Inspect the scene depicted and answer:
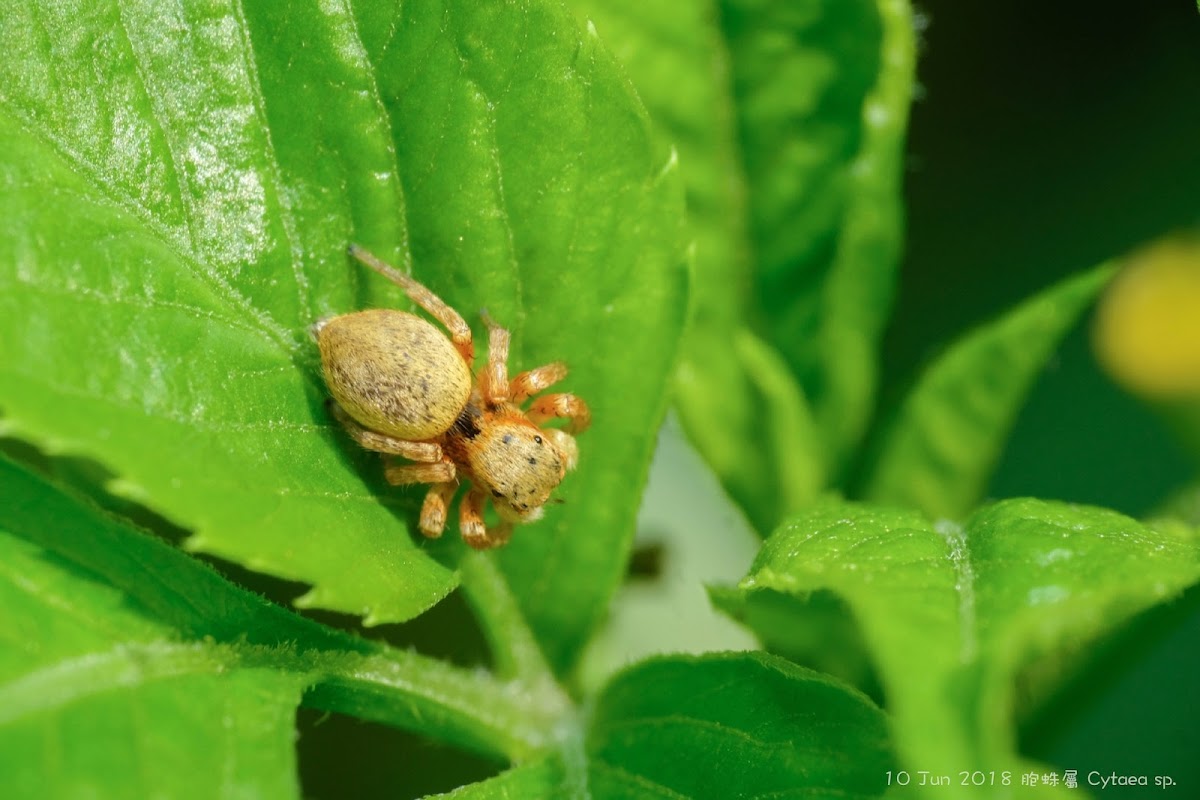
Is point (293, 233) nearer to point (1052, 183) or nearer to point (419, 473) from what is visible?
point (419, 473)

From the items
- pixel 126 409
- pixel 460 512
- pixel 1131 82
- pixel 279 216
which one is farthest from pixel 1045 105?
pixel 126 409

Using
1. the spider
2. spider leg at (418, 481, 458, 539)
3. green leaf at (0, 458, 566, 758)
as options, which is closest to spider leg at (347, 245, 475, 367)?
the spider

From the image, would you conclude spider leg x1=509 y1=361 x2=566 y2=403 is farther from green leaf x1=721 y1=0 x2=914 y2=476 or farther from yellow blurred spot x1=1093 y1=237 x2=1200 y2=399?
yellow blurred spot x1=1093 y1=237 x2=1200 y2=399

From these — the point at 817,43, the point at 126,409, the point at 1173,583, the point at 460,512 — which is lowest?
the point at 460,512

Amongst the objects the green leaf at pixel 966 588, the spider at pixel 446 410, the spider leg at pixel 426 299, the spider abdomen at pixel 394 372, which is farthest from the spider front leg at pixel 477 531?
the green leaf at pixel 966 588

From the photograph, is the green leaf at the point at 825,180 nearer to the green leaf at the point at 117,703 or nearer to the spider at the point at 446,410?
the spider at the point at 446,410

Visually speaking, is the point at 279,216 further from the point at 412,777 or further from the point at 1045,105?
the point at 1045,105

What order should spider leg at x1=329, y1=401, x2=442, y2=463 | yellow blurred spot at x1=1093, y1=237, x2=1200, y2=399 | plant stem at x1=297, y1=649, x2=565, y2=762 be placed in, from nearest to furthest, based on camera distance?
plant stem at x1=297, y1=649, x2=565, y2=762 < spider leg at x1=329, y1=401, x2=442, y2=463 < yellow blurred spot at x1=1093, y1=237, x2=1200, y2=399
